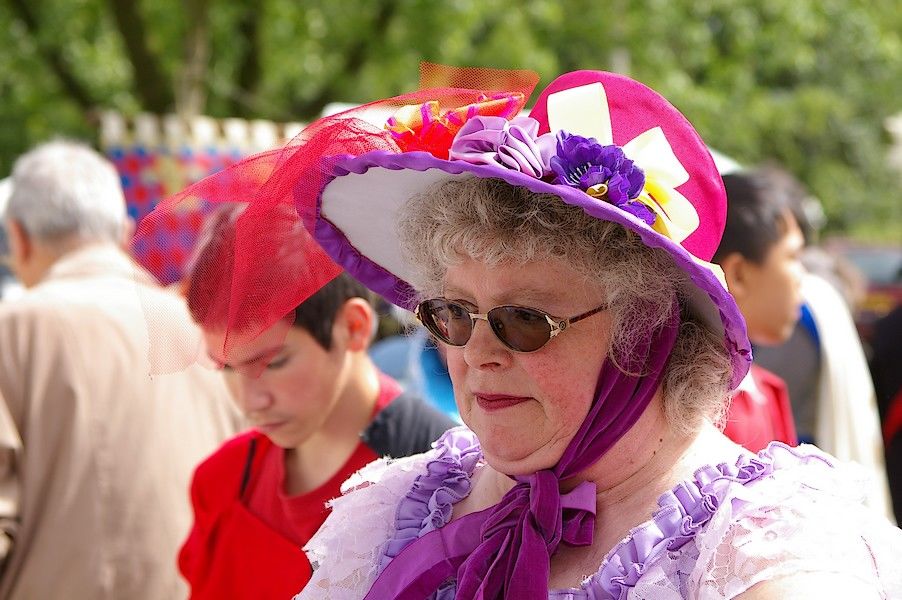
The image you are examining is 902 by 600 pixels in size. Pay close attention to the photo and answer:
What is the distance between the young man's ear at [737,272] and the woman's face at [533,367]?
203 centimetres

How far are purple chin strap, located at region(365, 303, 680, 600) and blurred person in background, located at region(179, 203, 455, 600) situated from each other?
757 mm

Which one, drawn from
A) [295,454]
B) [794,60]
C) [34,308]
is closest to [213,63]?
[794,60]

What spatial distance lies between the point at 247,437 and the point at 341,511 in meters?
0.85

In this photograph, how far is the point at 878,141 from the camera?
3102 cm

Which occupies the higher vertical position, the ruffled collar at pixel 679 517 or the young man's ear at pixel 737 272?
the ruffled collar at pixel 679 517

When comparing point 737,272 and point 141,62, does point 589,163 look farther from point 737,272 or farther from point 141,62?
point 141,62

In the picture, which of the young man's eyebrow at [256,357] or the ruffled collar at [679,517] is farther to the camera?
the young man's eyebrow at [256,357]

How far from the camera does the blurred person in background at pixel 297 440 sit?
8.57ft

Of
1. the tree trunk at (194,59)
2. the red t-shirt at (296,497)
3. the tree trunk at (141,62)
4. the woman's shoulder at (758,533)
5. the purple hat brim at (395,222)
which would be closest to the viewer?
the woman's shoulder at (758,533)

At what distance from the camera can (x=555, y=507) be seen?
1.82 meters

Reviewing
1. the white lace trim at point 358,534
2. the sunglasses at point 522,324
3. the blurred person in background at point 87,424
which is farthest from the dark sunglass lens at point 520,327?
the blurred person in background at point 87,424

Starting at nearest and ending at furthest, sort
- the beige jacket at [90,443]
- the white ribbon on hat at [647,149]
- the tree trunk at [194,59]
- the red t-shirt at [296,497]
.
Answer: the white ribbon on hat at [647,149] < the red t-shirt at [296,497] < the beige jacket at [90,443] < the tree trunk at [194,59]

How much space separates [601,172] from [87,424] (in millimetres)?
2232

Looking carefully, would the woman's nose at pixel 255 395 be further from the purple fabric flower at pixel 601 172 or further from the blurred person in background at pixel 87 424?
the purple fabric flower at pixel 601 172
